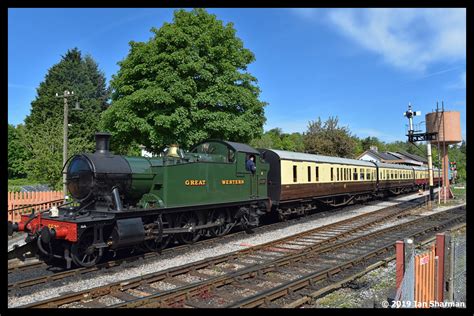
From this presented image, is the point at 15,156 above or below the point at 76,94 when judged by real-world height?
below

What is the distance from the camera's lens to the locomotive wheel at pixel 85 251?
28.7 feet

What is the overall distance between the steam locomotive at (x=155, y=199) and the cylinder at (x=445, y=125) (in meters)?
14.2

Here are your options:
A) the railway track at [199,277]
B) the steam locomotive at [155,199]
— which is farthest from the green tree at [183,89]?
the railway track at [199,277]

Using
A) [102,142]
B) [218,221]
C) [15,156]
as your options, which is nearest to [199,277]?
[218,221]

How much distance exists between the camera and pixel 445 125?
25.5 m

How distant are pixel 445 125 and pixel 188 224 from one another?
21.4 meters

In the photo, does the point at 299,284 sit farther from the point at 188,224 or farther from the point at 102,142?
the point at 102,142

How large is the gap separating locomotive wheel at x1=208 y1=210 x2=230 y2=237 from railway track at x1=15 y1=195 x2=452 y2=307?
202cm

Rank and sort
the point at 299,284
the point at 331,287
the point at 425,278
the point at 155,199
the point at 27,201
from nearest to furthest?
the point at 425,278 < the point at 331,287 < the point at 299,284 < the point at 155,199 < the point at 27,201

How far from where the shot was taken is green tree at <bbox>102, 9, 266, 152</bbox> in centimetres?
1706

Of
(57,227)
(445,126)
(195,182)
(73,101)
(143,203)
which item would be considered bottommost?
(57,227)

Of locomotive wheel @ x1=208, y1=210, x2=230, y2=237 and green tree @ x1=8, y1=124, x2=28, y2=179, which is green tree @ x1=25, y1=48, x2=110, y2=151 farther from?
locomotive wheel @ x1=208, y1=210, x2=230, y2=237

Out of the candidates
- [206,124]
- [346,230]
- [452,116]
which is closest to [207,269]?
[346,230]

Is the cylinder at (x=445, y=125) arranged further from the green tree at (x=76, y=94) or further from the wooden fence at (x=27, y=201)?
the green tree at (x=76, y=94)
